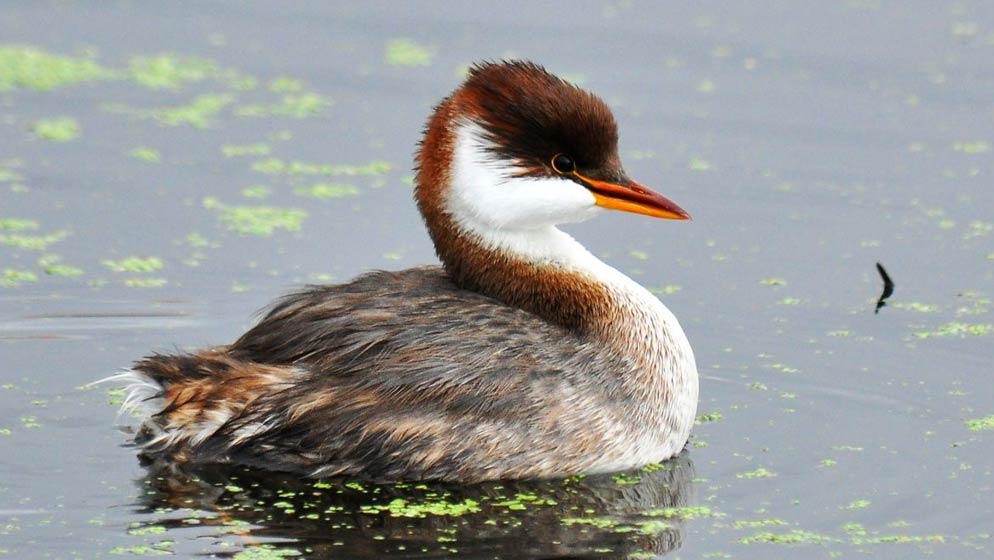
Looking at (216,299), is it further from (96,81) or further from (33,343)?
(96,81)

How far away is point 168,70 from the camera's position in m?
15.4

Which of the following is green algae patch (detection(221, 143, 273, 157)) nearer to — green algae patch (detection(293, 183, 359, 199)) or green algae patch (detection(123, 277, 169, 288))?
green algae patch (detection(293, 183, 359, 199))

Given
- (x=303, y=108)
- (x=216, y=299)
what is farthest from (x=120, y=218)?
(x=303, y=108)

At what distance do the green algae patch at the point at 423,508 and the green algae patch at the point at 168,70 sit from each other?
6.95 meters

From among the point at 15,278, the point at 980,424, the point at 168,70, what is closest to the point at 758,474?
the point at 980,424

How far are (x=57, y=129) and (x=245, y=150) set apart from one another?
4.46 feet

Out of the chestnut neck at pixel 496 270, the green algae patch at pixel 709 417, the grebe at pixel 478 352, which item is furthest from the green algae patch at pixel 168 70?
the green algae patch at pixel 709 417

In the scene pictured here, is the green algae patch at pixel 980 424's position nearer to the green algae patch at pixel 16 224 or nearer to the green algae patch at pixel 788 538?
the green algae patch at pixel 788 538

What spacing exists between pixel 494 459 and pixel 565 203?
4.46 feet

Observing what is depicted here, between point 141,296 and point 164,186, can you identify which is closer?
point 141,296

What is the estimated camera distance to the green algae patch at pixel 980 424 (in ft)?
33.2

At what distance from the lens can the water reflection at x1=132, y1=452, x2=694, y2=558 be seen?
28.1 feet

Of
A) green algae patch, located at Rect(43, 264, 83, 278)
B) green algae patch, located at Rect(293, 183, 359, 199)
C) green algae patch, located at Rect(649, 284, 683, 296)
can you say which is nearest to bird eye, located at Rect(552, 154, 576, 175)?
green algae patch, located at Rect(649, 284, 683, 296)

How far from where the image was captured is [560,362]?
9492 millimetres
